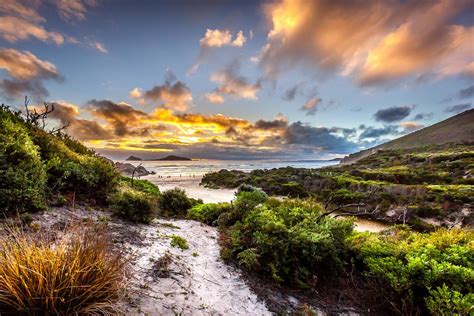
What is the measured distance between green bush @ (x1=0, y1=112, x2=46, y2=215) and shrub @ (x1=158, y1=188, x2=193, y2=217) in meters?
4.42

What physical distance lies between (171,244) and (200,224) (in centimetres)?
292

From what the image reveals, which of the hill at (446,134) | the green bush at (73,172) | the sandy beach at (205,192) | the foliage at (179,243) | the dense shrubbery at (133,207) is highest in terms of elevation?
the hill at (446,134)

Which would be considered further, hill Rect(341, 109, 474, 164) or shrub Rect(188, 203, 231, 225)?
hill Rect(341, 109, 474, 164)

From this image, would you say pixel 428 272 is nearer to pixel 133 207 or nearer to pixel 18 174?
pixel 133 207

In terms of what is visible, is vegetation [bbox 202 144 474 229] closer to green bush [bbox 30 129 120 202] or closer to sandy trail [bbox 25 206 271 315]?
sandy trail [bbox 25 206 271 315]

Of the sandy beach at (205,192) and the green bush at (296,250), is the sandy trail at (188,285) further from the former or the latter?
the sandy beach at (205,192)

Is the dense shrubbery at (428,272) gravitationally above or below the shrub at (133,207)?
below

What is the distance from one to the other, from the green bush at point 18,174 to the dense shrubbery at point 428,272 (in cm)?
703

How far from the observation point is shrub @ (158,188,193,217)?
9.68 metres

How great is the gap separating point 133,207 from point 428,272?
6798 mm

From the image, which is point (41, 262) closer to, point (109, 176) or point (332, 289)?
point (332, 289)

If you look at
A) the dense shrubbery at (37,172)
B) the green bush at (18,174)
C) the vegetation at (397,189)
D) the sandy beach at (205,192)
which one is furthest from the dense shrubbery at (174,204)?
the vegetation at (397,189)

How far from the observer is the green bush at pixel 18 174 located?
15.8 ft

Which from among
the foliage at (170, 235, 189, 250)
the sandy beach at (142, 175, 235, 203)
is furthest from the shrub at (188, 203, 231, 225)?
the sandy beach at (142, 175, 235, 203)
